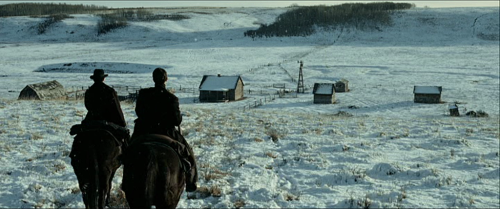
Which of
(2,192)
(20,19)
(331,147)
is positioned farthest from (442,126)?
(20,19)

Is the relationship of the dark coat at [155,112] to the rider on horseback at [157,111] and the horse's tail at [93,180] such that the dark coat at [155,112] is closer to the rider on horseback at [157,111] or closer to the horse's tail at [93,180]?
the rider on horseback at [157,111]

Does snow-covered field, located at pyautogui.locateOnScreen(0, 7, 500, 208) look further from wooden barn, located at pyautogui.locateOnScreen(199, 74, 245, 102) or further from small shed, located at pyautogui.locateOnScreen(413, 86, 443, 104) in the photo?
wooden barn, located at pyautogui.locateOnScreen(199, 74, 245, 102)

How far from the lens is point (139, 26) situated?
16038cm

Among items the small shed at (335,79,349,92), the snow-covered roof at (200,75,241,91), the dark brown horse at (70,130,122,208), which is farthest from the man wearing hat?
the small shed at (335,79,349,92)

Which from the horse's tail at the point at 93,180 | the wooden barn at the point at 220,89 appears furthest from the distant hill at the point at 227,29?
the horse's tail at the point at 93,180

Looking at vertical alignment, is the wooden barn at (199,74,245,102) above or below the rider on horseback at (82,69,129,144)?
below

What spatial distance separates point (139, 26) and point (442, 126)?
152669 millimetres

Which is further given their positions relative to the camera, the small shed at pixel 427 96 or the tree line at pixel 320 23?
the tree line at pixel 320 23

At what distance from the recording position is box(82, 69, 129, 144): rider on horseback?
5.62 meters

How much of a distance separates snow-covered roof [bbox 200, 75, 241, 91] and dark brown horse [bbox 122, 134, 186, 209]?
145 feet

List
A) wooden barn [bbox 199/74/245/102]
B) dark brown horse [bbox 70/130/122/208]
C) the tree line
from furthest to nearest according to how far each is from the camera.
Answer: the tree line < wooden barn [bbox 199/74/245/102] < dark brown horse [bbox 70/130/122/208]

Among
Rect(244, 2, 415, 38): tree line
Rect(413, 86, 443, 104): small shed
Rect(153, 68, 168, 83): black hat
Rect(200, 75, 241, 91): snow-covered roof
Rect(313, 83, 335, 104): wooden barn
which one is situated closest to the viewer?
Rect(153, 68, 168, 83): black hat

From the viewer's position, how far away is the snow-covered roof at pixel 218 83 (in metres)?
48.9

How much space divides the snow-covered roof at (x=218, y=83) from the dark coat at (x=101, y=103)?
140ft
